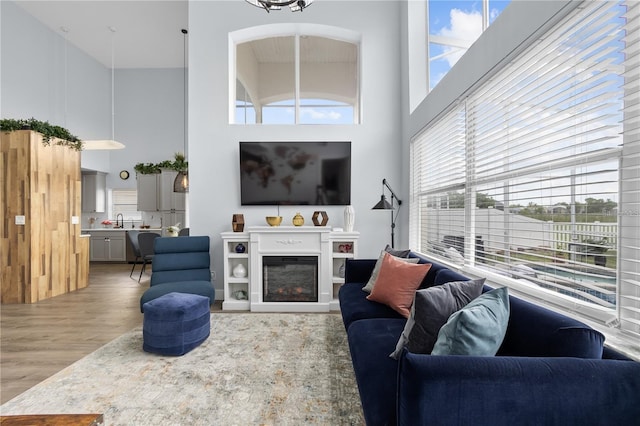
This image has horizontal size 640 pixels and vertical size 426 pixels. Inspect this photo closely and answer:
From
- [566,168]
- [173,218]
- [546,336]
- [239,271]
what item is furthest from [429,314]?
[173,218]

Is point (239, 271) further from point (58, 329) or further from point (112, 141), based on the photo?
point (112, 141)

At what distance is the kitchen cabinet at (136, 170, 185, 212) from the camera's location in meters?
7.35

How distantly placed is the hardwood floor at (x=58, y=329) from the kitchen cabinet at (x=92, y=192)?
121 inches

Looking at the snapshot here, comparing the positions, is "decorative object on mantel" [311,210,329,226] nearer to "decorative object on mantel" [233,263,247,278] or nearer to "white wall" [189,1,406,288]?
"white wall" [189,1,406,288]

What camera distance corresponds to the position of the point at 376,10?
4.40 metres

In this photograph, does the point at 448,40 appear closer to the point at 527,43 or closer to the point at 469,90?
the point at 469,90

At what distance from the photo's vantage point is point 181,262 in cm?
383

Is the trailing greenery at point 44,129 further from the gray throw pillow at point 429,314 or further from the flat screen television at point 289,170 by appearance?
the gray throw pillow at point 429,314

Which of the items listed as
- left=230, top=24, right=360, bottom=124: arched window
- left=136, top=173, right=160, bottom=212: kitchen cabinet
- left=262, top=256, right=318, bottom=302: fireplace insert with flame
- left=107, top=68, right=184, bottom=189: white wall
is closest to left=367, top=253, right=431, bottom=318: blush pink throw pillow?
left=262, top=256, right=318, bottom=302: fireplace insert with flame

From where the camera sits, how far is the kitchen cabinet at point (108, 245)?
24.1 ft

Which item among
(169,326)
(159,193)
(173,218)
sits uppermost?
(159,193)

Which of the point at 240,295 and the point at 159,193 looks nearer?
the point at 240,295

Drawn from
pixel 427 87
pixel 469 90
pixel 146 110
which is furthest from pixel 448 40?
pixel 146 110

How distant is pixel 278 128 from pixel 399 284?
2815 millimetres
